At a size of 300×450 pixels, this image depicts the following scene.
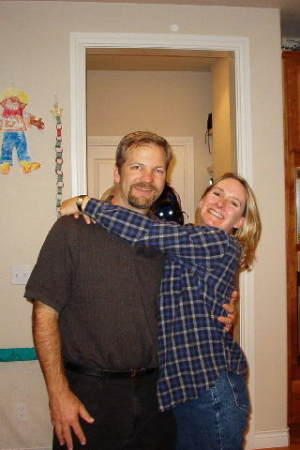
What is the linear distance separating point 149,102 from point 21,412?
117 inches

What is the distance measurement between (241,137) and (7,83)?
144 centimetres

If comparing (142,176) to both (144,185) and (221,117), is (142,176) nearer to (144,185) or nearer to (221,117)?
(144,185)

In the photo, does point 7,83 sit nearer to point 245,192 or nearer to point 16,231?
point 16,231

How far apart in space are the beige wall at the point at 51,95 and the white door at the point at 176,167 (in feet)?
5.04

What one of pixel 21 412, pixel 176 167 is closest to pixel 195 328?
pixel 21 412

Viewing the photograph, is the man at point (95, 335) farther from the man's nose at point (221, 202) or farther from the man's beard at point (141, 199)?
the man's nose at point (221, 202)

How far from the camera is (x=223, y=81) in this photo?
9.96ft

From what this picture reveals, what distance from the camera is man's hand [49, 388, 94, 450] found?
1.07 m

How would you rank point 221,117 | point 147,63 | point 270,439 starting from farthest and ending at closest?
point 147,63
point 221,117
point 270,439

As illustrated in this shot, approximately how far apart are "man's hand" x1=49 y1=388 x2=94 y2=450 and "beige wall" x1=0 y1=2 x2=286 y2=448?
1.11 metres

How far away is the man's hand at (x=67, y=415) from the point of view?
1.07 meters

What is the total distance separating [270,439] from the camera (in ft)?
7.29

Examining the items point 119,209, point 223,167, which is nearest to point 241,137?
point 223,167

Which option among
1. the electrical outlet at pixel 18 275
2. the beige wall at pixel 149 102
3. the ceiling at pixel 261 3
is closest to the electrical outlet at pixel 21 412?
the electrical outlet at pixel 18 275
